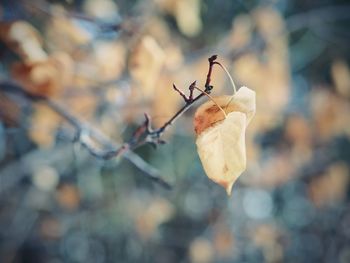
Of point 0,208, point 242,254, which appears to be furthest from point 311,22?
point 0,208

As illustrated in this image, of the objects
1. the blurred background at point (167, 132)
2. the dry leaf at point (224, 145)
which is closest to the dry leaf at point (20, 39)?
the blurred background at point (167, 132)

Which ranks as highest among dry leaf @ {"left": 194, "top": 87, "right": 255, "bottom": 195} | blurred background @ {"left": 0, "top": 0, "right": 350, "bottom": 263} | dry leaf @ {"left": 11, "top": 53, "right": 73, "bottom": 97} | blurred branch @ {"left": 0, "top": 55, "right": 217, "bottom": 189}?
blurred background @ {"left": 0, "top": 0, "right": 350, "bottom": 263}

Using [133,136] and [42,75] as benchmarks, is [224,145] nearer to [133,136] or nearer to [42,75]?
[133,136]

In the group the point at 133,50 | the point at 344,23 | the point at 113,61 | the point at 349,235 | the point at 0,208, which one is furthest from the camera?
the point at 344,23

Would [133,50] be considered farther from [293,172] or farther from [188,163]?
[188,163]

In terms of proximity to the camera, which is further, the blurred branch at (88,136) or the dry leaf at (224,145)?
the blurred branch at (88,136)

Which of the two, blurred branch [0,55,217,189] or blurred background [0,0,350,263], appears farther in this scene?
blurred background [0,0,350,263]

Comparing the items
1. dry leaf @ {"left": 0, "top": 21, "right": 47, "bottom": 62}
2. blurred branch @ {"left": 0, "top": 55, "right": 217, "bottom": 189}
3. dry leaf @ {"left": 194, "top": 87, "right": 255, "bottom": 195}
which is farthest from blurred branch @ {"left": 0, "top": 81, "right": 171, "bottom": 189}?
dry leaf @ {"left": 194, "top": 87, "right": 255, "bottom": 195}

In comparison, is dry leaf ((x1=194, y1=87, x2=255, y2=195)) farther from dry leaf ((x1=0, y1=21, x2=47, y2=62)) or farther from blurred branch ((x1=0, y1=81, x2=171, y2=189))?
dry leaf ((x1=0, y1=21, x2=47, y2=62))

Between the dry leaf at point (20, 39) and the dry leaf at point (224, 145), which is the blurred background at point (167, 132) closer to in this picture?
the dry leaf at point (20, 39)
